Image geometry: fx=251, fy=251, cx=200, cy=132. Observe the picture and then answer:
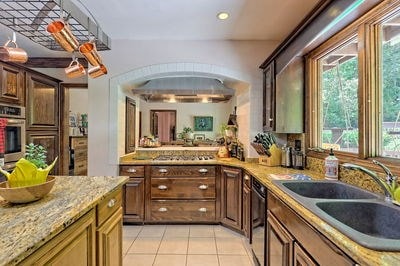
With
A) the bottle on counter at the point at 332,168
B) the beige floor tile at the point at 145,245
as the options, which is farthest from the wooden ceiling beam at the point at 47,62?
the bottle on counter at the point at 332,168

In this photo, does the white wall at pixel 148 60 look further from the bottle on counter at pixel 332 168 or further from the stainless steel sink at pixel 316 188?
the stainless steel sink at pixel 316 188

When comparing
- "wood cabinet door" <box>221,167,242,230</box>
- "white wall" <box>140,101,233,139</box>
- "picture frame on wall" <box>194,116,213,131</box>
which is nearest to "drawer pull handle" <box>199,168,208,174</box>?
"wood cabinet door" <box>221,167,242,230</box>

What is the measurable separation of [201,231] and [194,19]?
263 centimetres

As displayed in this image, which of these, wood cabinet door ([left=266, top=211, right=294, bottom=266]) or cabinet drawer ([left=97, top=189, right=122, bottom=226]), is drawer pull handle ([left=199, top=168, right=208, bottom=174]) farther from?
cabinet drawer ([left=97, top=189, right=122, bottom=226])

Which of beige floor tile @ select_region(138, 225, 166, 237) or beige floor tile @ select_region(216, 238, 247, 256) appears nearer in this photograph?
beige floor tile @ select_region(216, 238, 247, 256)

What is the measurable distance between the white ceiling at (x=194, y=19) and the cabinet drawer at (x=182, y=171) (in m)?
1.79

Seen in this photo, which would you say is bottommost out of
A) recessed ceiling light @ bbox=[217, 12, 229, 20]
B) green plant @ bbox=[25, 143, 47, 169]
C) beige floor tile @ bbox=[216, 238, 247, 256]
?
beige floor tile @ bbox=[216, 238, 247, 256]

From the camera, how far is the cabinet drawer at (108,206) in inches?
61.7

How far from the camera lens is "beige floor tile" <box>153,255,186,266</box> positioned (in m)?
2.51

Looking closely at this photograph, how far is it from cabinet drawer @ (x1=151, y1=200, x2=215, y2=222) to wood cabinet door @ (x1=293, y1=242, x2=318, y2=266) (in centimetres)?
206

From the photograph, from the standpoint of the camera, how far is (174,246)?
9.44ft

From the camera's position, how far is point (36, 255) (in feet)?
3.11

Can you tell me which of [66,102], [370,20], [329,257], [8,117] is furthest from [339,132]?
[66,102]

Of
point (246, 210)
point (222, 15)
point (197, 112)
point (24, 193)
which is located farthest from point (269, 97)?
point (197, 112)
